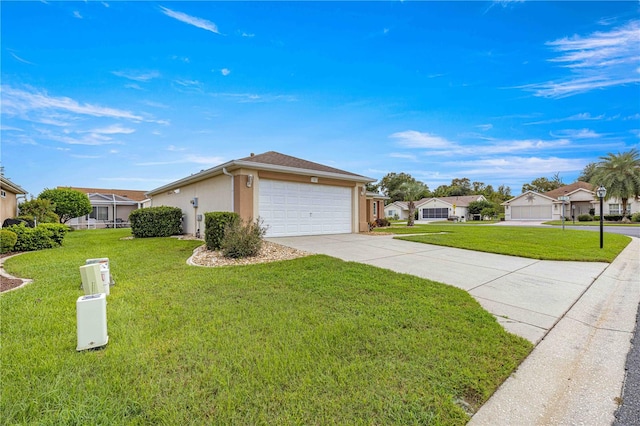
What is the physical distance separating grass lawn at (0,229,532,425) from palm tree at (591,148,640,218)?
3731cm

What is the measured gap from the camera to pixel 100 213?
25484 millimetres

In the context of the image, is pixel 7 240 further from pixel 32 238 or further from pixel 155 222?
pixel 155 222

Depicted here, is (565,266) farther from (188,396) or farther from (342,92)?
(342,92)

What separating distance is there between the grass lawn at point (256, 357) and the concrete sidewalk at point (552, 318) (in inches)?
8.7

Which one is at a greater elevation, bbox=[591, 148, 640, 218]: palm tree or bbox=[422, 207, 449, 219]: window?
bbox=[591, 148, 640, 218]: palm tree

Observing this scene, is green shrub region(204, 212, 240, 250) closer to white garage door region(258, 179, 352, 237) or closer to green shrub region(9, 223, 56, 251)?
white garage door region(258, 179, 352, 237)

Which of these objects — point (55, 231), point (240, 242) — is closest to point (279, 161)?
point (240, 242)

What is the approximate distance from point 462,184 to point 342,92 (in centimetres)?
5982

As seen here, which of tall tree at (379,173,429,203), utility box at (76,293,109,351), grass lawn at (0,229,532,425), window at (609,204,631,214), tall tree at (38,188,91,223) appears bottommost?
grass lawn at (0,229,532,425)

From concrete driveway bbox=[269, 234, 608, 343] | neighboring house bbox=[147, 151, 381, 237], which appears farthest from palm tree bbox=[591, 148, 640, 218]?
concrete driveway bbox=[269, 234, 608, 343]

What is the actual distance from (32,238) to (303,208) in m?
9.37

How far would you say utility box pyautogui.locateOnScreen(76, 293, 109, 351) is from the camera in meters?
2.65

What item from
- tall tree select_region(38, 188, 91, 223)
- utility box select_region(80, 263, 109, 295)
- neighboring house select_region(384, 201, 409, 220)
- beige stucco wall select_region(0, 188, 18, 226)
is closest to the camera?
utility box select_region(80, 263, 109, 295)

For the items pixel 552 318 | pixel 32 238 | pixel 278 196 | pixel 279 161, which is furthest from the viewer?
pixel 279 161
